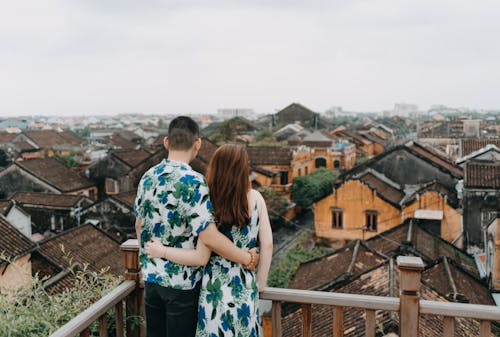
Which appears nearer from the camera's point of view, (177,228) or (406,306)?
(177,228)

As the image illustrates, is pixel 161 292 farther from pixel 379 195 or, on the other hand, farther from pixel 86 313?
pixel 379 195

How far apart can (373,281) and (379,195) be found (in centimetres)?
1013

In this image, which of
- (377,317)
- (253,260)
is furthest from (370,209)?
(253,260)

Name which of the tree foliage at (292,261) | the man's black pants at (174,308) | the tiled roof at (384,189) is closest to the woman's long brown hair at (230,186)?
the man's black pants at (174,308)

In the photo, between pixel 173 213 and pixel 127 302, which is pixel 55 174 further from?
pixel 173 213

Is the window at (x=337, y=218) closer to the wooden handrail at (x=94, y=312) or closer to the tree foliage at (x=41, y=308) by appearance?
the tree foliage at (x=41, y=308)

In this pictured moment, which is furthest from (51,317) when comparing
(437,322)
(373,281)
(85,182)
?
(85,182)

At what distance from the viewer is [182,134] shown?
2.87 metres

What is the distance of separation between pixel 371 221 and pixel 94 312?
17.3 meters

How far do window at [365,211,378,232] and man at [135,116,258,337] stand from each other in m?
16.9

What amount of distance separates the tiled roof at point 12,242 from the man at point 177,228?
8.38 m

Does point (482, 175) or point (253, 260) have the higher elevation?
point (253, 260)

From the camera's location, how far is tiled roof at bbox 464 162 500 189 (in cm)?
1442

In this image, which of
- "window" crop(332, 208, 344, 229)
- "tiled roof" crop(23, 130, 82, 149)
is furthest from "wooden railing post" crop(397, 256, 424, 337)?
"tiled roof" crop(23, 130, 82, 149)
